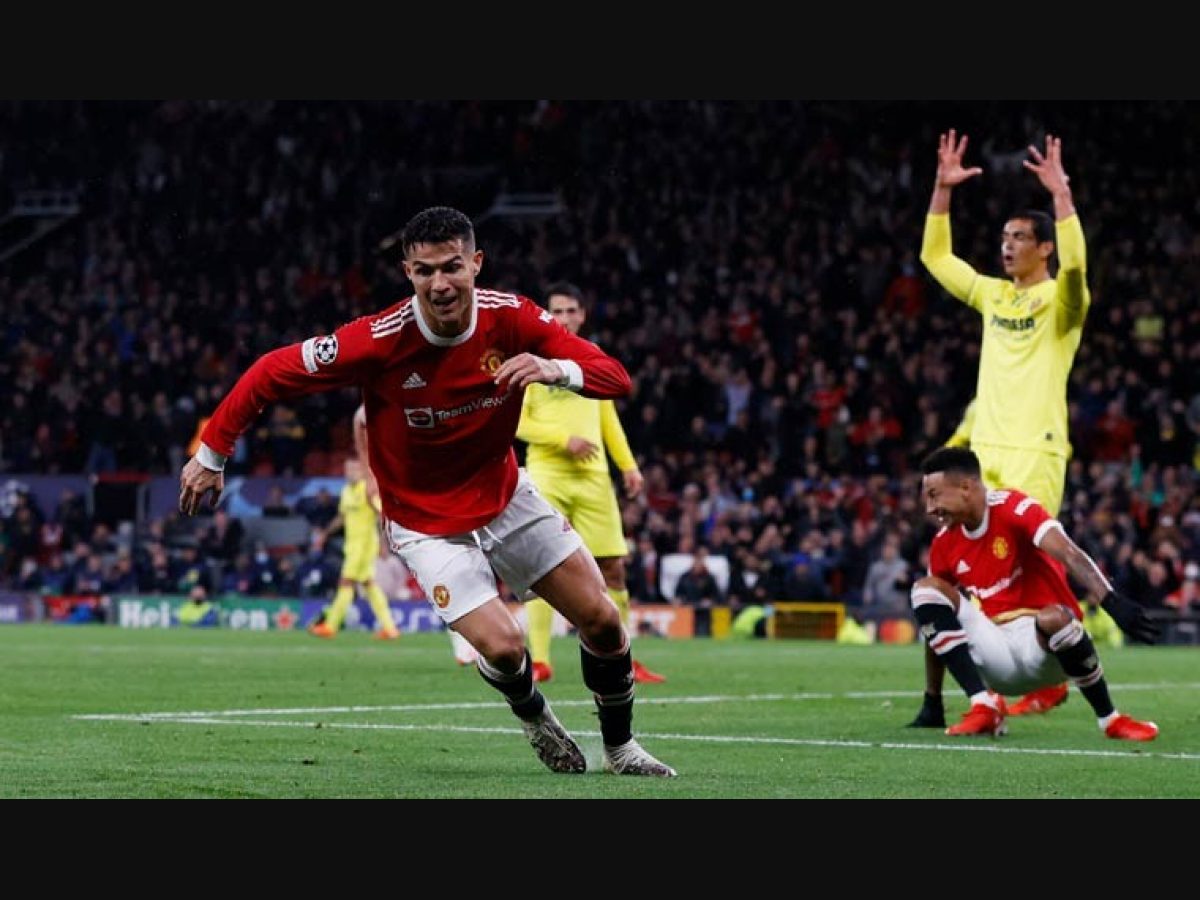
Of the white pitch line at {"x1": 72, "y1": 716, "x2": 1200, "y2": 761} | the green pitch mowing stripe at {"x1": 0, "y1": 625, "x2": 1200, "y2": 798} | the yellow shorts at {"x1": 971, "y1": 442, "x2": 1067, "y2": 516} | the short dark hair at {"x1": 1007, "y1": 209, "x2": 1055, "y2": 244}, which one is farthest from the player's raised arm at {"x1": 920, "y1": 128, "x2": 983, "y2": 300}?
the white pitch line at {"x1": 72, "y1": 716, "x2": 1200, "y2": 761}

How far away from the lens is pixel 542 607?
14.2 m

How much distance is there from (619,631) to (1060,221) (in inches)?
145

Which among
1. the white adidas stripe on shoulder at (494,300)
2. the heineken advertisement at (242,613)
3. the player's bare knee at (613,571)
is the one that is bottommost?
the heineken advertisement at (242,613)

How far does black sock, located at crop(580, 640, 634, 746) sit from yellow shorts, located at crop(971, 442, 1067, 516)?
350 centimetres

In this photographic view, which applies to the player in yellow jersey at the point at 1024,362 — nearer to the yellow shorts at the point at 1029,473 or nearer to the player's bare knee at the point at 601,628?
the yellow shorts at the point at 1029,473

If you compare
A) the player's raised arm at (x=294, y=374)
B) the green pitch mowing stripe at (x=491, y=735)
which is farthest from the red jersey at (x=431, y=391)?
the green pitch mowing stripe at (x=491, y=735)

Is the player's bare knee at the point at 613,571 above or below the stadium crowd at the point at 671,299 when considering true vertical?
below

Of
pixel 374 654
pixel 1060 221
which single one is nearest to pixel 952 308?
pixel 374 654

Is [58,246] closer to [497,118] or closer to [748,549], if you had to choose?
[497,118]

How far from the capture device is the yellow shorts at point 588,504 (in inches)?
559

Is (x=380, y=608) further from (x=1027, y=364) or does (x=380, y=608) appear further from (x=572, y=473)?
(x=1027, y=364)

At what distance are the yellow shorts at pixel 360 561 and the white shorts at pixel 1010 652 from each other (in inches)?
551

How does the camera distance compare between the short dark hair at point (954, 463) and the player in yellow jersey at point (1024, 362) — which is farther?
the player in yellow jersey at point (1024, 362)

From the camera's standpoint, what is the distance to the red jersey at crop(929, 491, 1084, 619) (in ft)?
34.7
